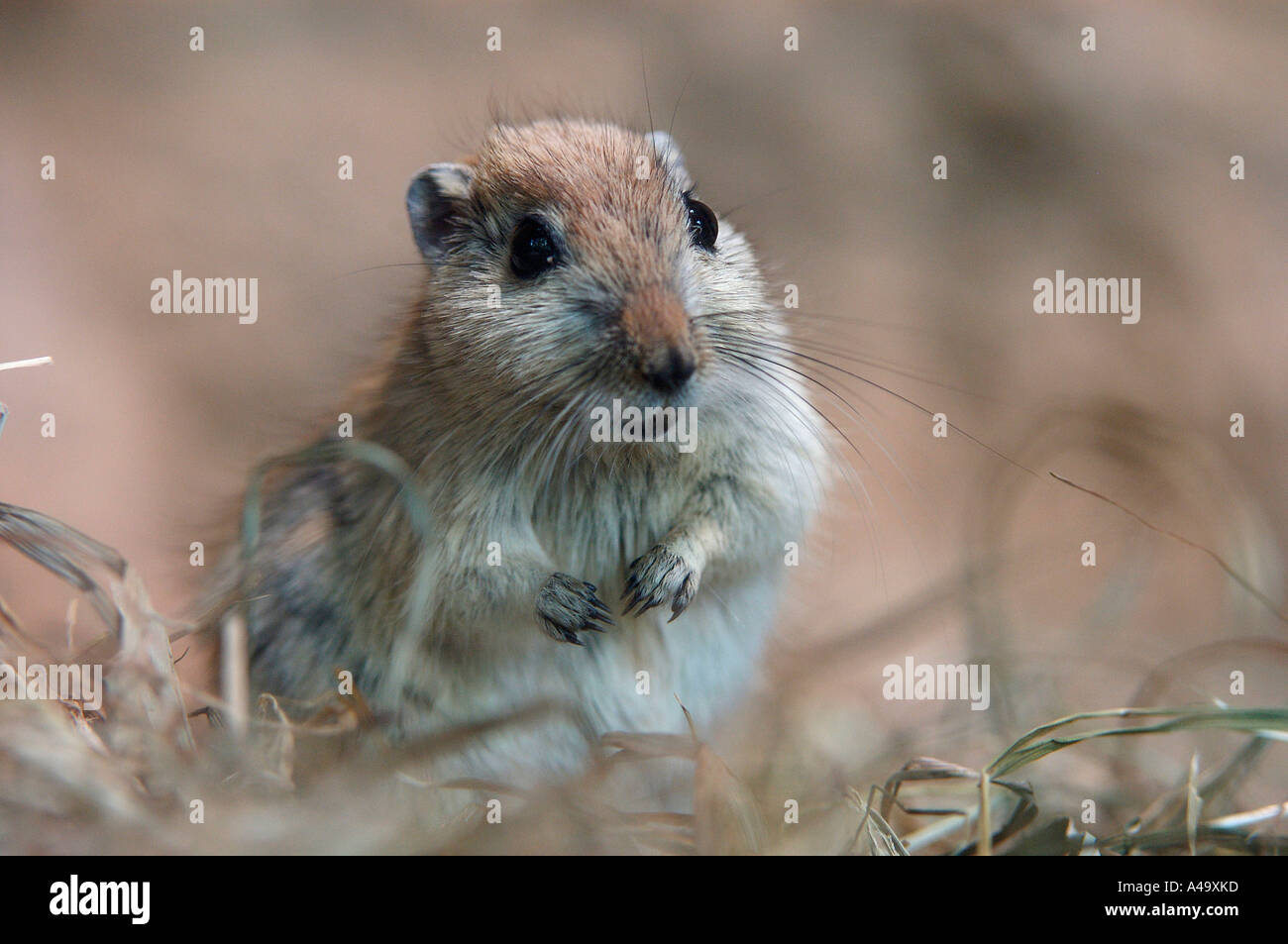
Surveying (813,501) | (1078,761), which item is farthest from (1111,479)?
(813,501)

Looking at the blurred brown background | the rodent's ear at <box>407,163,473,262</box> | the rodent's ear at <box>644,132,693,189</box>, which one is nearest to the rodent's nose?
the rodent's ear at <box>644,132,693,189</box>

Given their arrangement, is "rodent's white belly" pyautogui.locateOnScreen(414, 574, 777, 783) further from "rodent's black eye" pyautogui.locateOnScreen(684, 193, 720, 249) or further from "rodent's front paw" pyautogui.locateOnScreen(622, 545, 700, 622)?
"rodent's black eye" pyautogui.locateOnScreen(684, 193, 720, 249)

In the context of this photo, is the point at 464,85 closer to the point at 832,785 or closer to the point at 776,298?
the point at 776,298

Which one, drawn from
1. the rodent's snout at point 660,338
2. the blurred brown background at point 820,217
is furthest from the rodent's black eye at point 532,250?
the blurred brown background at point 820,217

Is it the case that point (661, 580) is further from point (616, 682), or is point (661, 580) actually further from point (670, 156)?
point (670, 156)

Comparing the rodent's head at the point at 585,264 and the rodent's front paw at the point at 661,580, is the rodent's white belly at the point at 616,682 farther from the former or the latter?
the rodent's head at the point at 585,264
